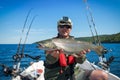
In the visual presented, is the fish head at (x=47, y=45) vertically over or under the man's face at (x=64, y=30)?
under

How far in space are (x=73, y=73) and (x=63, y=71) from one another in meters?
0.24

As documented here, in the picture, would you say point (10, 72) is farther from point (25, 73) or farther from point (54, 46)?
point (54, 46)

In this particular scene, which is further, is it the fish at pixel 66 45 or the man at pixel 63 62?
the man at pixel 63 62

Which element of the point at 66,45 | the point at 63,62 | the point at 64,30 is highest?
the point at 64,30

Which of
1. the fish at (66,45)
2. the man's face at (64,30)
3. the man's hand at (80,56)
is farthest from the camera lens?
the man's face at (64,30)

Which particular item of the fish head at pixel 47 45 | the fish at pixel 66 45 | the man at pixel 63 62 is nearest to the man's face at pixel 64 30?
the man at pixel 63 62

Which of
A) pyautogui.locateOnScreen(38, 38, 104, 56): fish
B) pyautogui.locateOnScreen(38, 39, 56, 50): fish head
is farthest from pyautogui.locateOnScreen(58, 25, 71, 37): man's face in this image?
pyautogui.locateOnScreen(38, 39, 56, 50): fish head

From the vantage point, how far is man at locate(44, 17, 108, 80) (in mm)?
5516

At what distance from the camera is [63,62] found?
5500 mm

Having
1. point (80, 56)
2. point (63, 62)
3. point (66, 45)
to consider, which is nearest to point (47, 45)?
point (66, 45)

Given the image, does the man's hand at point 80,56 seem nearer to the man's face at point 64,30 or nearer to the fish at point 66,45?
the fish at point 66,45

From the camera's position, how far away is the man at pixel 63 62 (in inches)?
217

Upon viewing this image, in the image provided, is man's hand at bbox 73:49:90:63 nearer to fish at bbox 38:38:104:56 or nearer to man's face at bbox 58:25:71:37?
fish at bbox 38:38:104:56

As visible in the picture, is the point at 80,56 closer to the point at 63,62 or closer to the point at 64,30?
the point at 63,62
